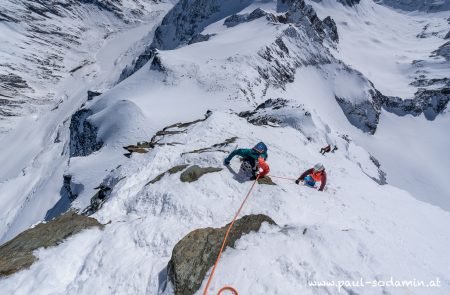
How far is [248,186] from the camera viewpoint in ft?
41.0

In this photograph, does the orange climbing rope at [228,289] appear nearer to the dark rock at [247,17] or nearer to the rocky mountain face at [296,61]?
the rocky mountain face at [296,61]

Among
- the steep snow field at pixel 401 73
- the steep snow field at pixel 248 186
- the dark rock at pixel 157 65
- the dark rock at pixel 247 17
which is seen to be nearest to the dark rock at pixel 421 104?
the steep snow field at pixel 401 73

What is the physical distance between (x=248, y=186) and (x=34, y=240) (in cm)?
733

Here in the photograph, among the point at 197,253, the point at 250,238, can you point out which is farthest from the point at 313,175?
the point at 197,253

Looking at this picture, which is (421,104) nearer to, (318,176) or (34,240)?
(318,176)

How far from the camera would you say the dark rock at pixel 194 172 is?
485 inches

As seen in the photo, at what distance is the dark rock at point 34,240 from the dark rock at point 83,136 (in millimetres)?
17759

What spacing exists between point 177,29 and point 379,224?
85.4 m

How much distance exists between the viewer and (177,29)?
8775 centimetres

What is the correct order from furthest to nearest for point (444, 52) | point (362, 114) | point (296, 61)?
point (444, 52) < point (362, 114) < point (296, 61)

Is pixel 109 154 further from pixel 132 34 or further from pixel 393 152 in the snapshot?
pixel 132 34

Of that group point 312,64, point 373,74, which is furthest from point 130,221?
point 373,74

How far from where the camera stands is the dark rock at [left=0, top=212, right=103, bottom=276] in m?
8.06

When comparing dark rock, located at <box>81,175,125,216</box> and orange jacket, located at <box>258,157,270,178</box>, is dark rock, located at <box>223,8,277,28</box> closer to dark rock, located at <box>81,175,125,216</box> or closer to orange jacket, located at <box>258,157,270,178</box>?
orange jacket, located at <box>258,157,270,178</box>
